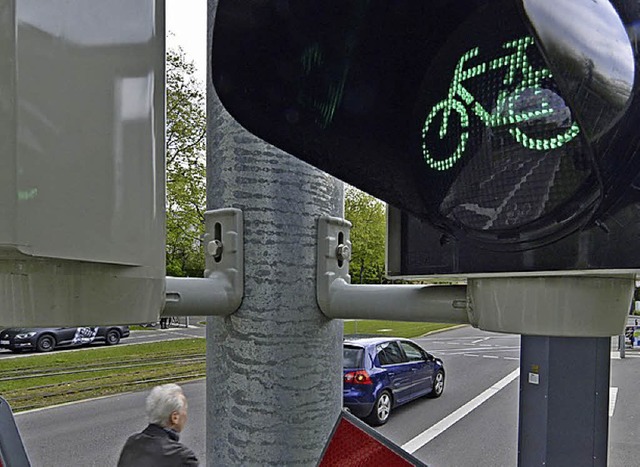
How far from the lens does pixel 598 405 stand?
5.55 feet

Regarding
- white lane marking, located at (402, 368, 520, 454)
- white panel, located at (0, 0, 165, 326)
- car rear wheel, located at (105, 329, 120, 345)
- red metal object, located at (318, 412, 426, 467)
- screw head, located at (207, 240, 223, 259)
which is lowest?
car rear wheel, located at (105, 329, 120, 345)

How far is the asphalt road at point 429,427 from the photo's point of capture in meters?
7.70

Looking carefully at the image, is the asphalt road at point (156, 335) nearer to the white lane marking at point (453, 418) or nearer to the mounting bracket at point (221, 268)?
the white lane marking at point (453, 418)

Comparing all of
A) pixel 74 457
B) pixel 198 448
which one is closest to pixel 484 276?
pixel 198 448

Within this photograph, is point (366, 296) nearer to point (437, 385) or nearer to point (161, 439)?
point (161, 439)

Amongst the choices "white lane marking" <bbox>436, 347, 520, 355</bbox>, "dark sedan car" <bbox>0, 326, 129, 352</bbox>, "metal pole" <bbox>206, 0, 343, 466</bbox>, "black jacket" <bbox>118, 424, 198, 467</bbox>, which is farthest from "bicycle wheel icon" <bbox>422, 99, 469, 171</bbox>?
"white lane marking" <bbox>436, 347, 520, 355</bbox>

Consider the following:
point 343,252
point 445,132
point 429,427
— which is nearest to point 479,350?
Result: point 429,427

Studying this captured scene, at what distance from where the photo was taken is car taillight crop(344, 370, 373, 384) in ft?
30.3

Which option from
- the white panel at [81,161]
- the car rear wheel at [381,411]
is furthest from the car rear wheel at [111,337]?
the white panel at [81,161]

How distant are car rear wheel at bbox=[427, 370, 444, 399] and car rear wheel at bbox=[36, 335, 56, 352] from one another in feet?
35.4

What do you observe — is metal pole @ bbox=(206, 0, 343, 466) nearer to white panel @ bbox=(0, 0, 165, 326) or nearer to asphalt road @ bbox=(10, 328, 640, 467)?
white panel @ bbox=(0, 0, 165, 326)

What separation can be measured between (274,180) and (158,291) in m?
0.58

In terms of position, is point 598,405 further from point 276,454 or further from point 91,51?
point 91,51

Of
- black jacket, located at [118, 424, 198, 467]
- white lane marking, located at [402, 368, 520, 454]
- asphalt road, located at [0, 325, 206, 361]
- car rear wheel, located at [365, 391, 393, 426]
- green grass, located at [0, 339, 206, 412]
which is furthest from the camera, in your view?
asphalt road, located at [0, 325, 206, 361]
